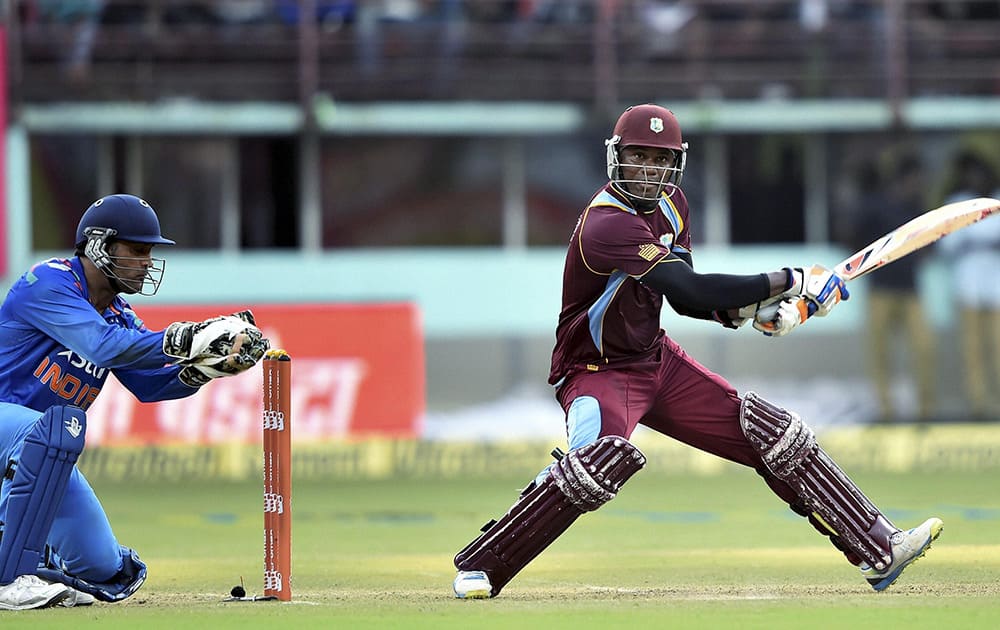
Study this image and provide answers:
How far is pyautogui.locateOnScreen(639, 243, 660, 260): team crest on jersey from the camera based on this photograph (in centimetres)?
693

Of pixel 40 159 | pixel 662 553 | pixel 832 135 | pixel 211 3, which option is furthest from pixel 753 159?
pixel 662 553

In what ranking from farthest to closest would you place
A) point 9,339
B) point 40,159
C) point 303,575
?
point 40,159, point 303,575, point 9,339

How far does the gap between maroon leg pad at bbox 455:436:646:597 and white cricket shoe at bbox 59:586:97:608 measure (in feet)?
4.80

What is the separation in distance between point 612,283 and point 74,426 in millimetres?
2132

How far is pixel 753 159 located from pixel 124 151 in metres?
6.42

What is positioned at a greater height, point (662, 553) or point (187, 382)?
point (187, 382)

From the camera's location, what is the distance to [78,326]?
22.1 feet

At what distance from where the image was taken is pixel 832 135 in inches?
733

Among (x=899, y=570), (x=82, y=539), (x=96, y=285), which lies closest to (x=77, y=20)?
(x=96, y=285)

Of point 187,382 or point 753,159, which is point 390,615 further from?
point 753,159

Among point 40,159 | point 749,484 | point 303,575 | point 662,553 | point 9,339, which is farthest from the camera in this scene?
point 40,159

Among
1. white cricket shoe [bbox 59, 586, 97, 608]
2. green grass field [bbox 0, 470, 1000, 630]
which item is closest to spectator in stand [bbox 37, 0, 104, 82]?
green grass field [bbox 0, 470, 1000, 630]

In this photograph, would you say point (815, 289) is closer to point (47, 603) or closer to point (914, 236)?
point (914, 236)

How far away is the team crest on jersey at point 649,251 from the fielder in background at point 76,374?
1.47 m
